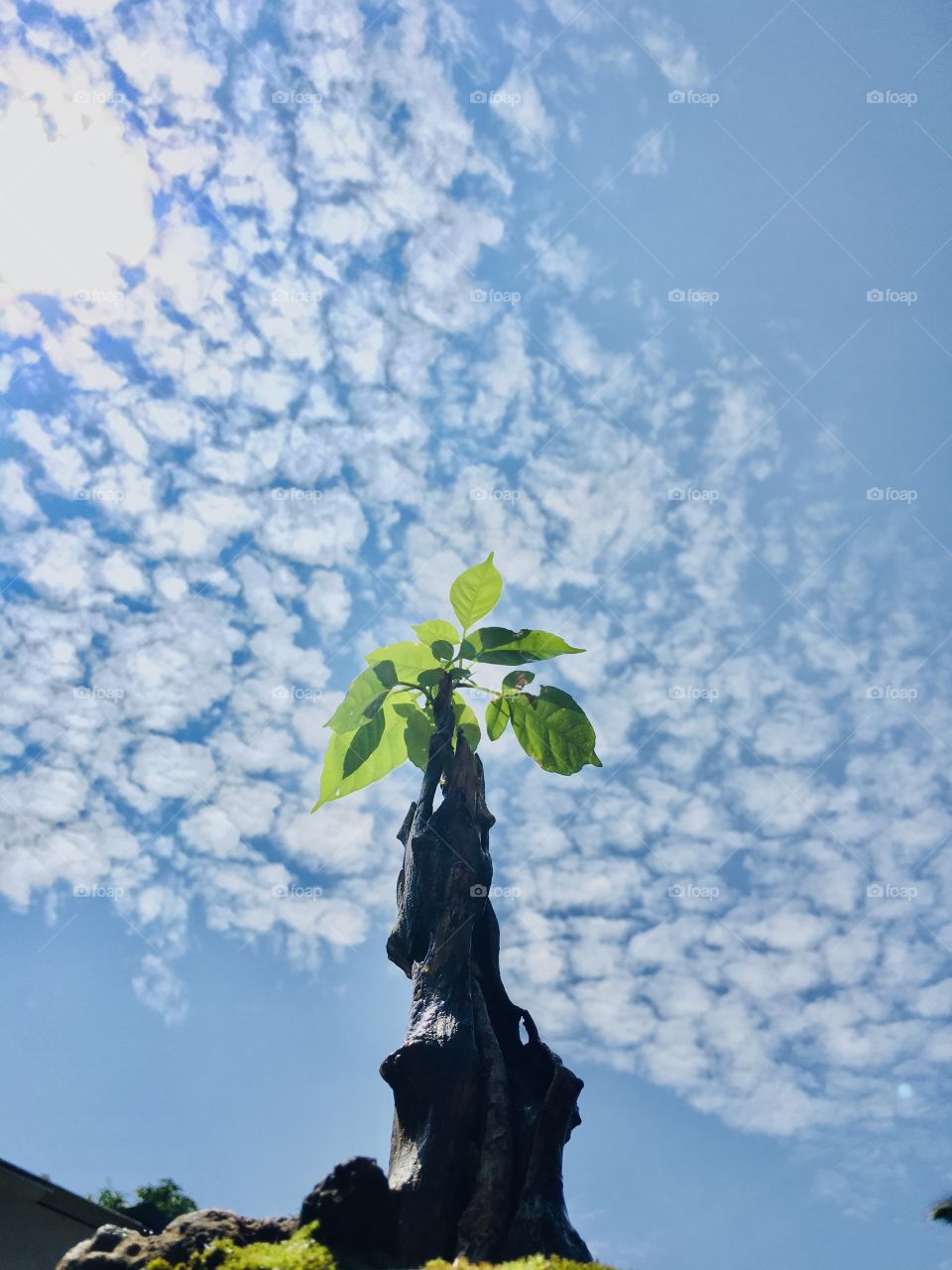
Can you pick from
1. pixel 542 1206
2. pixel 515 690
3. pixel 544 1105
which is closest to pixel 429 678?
pixel 515 690

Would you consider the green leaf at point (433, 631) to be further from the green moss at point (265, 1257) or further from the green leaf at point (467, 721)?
the green moss at point (265, 1257)

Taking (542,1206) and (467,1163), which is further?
(467,1163)

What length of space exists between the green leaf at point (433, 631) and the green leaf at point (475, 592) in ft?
0.49

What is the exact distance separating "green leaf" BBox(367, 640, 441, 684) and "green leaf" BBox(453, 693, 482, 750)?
263mm

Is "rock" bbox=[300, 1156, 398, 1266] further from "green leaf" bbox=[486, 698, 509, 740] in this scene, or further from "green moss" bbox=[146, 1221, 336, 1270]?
"green leaf" bbox=[486, 698, 509, 740]

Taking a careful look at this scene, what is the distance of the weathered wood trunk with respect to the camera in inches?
136

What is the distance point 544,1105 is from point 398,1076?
69 centimetres

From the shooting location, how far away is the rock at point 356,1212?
300 centimetres

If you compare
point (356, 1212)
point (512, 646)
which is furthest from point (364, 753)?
point (356, 1212)

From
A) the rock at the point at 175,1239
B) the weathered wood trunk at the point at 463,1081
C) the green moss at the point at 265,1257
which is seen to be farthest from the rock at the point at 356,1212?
the weathered wood trunk at the point at 463,1081

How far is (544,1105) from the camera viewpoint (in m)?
3.71

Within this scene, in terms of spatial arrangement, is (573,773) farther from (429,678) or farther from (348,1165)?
(348,1165)

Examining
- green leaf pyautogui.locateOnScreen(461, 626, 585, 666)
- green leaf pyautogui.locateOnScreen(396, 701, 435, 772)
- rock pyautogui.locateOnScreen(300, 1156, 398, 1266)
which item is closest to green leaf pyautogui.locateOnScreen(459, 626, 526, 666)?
green leaf pyautogui.locateOnScreen(461, 626, 585, 666)

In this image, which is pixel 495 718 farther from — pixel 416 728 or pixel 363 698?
pixel 363 698
